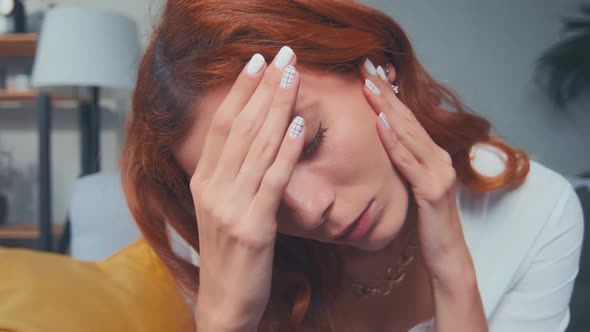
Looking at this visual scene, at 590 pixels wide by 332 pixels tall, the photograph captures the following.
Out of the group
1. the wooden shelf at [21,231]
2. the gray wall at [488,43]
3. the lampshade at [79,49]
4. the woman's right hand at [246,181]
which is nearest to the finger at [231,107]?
the woman's right hand at [246,181]

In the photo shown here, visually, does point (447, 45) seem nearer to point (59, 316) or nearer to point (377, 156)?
point (377, 156)

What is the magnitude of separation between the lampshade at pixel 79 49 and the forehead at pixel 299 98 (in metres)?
1.15

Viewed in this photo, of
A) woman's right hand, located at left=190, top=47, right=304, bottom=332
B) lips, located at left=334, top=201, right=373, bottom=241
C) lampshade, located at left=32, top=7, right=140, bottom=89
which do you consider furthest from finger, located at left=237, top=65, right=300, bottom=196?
lampshade, located at left=32, top=7, right=140, bottom=89

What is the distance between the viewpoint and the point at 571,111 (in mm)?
2273

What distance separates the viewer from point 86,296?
1.70 feet

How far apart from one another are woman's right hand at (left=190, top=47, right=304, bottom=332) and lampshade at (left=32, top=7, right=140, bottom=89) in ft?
4.01

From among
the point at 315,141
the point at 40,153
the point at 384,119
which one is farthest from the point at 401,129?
the point at 40,153

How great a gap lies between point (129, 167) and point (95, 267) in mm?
237

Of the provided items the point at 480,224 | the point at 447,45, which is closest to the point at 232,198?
the point at 480,224

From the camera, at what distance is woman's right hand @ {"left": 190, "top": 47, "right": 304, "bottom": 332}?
1.81 feet

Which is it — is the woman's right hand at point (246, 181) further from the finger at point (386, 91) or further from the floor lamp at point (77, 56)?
the floor lamp at point (77, 56)

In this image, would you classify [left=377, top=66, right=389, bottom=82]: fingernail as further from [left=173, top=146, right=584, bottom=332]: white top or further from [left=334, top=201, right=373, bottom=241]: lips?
[left=173, top=146, right=584, bottom=332]: white top

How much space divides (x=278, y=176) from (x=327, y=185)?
72 mm

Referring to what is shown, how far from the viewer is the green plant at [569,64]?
2168 mm
